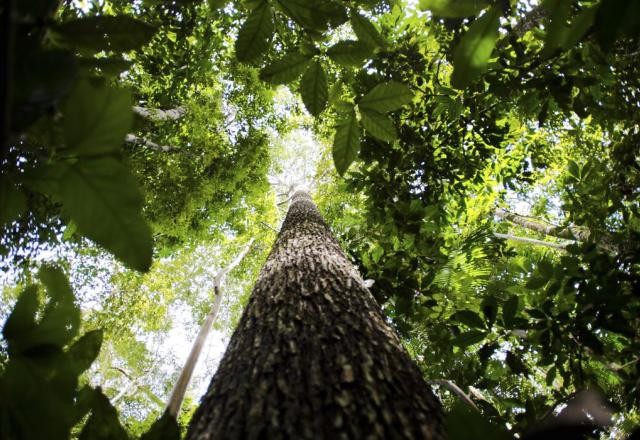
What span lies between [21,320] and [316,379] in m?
0.80

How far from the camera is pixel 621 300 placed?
63.2 inches

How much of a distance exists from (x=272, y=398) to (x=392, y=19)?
3.97 metres

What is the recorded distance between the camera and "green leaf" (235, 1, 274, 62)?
0.88 meters

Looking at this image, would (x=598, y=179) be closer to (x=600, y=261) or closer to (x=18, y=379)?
(x=600, y=261)

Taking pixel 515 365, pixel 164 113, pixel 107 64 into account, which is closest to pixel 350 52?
pixel 107 64

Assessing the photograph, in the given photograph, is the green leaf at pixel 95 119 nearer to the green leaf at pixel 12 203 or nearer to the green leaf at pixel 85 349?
the green leaf at pixel 12 203

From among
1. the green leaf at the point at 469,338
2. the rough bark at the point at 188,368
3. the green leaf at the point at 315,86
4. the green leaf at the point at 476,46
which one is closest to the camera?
the green leaf at the point at 476,46

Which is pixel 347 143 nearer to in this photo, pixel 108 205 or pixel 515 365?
pixel 108 205

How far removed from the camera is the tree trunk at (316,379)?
3.07 feet

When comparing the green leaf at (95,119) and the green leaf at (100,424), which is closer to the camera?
the green leaf at (95,119)

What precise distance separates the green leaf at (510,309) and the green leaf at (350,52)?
128 centimetres

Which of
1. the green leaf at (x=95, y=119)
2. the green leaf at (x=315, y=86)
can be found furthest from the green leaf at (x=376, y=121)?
the green leaf at (x=95, y=119)

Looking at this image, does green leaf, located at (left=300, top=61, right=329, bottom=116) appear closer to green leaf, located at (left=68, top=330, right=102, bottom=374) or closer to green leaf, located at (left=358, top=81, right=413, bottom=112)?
green leaf, located at (left=358, top=81, right=413, bottom=112)

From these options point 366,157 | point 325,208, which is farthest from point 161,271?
point 366,157
